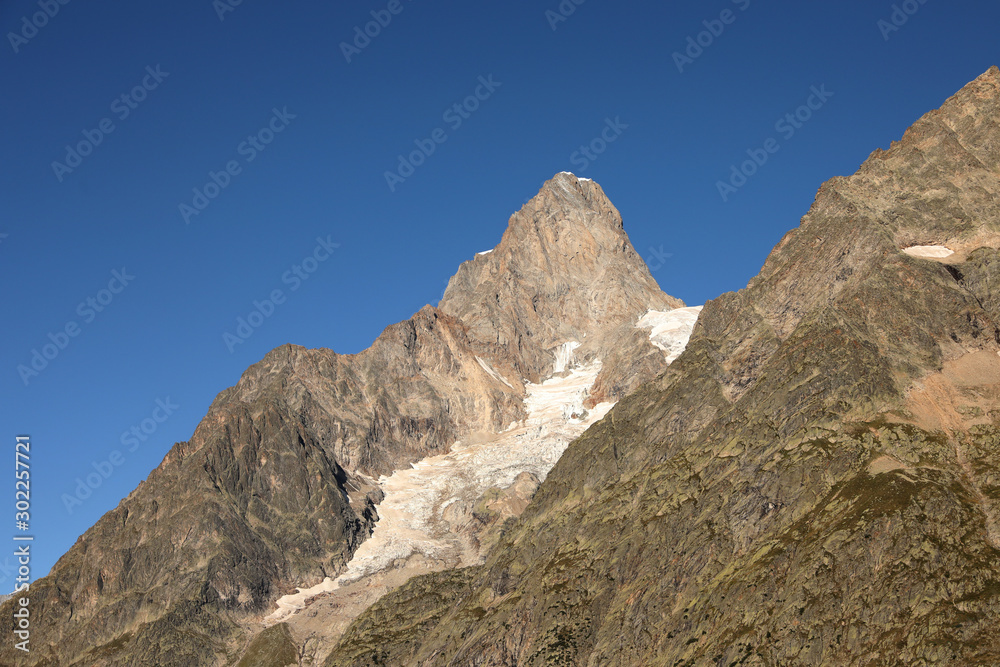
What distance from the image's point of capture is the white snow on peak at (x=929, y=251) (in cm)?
18125

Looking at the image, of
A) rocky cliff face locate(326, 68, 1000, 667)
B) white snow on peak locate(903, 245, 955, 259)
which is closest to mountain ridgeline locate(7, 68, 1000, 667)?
rocky cliff face locate(326, 68, 1000, 667)

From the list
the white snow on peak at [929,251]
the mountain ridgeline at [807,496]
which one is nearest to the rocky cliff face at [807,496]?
the mountain ridgeline at [807,496]

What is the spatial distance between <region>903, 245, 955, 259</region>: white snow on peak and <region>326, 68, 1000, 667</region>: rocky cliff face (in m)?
0.45

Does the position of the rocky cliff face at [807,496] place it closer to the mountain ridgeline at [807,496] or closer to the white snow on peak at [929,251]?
the mountain ridgeline at [807,496]

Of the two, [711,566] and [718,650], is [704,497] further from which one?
[718,650]

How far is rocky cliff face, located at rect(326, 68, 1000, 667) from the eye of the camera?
Answer: 120312 millimetres

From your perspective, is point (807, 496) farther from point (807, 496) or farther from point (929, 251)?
point (929, 251)

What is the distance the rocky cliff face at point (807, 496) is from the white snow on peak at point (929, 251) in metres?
0.45

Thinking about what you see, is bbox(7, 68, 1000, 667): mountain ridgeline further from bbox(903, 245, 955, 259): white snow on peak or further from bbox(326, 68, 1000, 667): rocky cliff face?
bbox(903, 245, 955, 259): white snow on peak

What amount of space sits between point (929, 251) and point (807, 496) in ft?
208

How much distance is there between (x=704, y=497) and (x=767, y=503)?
519 inches

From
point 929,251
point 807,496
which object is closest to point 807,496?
point 807,496

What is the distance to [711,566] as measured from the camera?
471ft

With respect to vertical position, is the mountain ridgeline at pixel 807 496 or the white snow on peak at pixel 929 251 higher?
the white snow on peak at pixel 929 251
